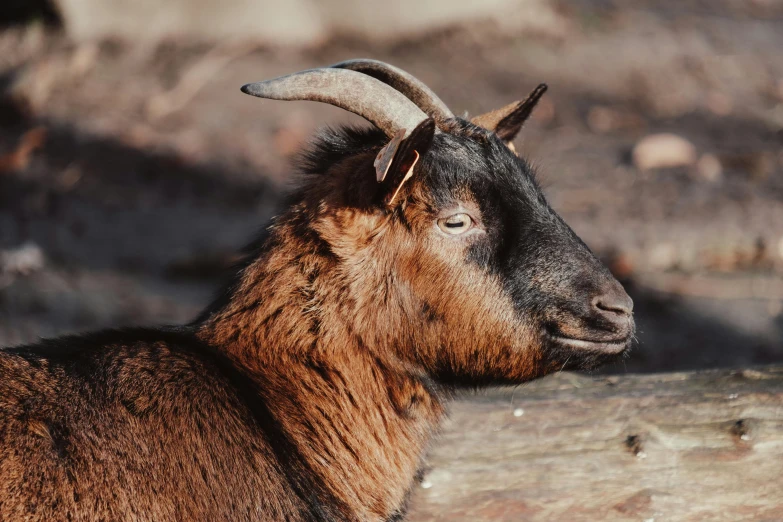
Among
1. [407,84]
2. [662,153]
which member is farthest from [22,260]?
[662,153]

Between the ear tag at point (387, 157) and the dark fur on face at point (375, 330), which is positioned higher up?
the ear tag at point (387, 157)

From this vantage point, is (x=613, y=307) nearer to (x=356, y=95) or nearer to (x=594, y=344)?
(x=594, y=344)

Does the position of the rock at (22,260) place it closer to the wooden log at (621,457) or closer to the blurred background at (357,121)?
the blurred background at (357,121)

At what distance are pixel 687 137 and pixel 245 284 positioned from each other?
8711 millimetres

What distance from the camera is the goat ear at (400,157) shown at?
3.36 metres

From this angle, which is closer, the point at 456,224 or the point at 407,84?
the point at 456,224

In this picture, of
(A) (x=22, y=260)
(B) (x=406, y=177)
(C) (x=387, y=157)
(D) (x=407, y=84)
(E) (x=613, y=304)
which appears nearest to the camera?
(C) (x=387, y=157)

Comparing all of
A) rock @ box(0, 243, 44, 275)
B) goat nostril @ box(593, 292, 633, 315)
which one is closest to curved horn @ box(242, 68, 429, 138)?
goat nostril @ box(593, 292, 633, 315)

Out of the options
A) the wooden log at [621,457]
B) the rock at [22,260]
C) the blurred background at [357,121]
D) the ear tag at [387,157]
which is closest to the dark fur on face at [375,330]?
the ear tag at [387,157]

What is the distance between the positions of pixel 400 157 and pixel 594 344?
113 centimetres

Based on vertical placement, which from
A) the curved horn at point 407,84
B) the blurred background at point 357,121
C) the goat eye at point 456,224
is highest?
the curved horn at point 407,84

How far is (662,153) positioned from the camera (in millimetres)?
Result: 10492

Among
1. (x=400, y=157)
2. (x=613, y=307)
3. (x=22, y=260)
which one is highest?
(x=400, y=157)

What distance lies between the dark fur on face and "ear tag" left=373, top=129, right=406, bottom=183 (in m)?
0.11
